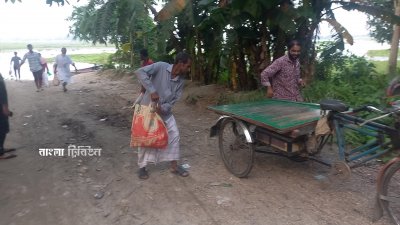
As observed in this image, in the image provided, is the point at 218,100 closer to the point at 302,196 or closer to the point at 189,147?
the point at 189,147

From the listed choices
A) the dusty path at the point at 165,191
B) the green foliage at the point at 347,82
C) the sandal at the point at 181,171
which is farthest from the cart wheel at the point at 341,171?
the green foliage at the point at 347,82

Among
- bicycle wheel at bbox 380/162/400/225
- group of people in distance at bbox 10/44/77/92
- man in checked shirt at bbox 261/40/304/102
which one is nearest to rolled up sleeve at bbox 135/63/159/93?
man in checked shirt at bbox 261/40/304/102

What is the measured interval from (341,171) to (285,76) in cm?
164

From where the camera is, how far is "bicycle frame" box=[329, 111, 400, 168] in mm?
3309

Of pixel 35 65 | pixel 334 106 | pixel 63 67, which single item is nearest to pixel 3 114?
pixel 334 106

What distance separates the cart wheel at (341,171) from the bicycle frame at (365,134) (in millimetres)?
63

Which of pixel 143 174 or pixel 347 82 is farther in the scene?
pixel 347 82

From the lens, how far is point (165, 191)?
4188 millimetres

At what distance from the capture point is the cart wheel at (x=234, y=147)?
15.1 ft

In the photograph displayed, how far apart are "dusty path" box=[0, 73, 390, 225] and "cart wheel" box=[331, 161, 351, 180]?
30 cm

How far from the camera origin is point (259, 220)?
11.6 ft

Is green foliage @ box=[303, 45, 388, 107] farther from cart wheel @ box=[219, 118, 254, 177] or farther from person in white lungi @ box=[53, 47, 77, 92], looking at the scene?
person in white lungi @ box=[53, 47, 77, 92]

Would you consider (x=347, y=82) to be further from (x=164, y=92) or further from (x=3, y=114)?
(x=3, y=114)

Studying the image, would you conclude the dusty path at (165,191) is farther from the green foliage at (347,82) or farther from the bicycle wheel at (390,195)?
the green foliage at (347,82)
